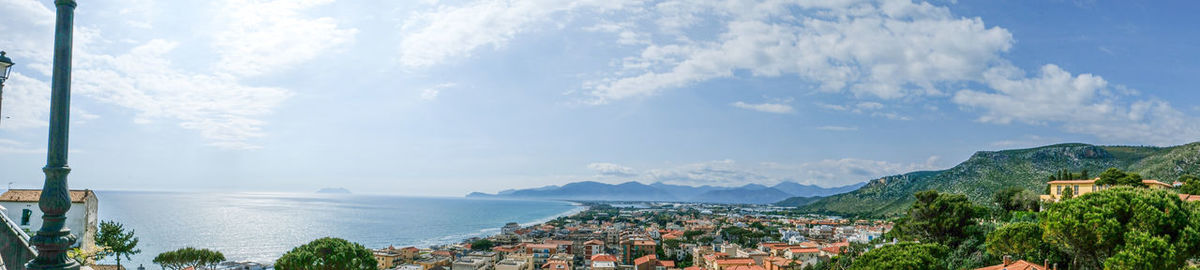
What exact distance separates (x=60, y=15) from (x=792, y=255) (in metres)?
46.8

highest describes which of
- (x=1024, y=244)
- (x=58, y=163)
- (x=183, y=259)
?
(x=58, y=163)

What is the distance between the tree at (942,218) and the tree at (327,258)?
25815mm

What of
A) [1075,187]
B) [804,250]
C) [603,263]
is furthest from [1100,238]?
[603,263]

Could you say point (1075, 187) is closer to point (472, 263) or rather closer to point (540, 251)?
point (472, 263)

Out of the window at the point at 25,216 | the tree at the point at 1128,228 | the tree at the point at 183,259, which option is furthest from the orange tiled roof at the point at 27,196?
the tree at the point at 1128,228

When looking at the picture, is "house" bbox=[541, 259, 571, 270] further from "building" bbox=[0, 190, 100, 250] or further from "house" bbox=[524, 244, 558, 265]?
"building" bbox=[0, 190, 100, 250]

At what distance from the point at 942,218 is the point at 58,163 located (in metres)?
32.1

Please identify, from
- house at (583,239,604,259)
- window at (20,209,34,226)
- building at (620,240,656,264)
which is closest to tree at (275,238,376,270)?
window at (20,209,34,226)

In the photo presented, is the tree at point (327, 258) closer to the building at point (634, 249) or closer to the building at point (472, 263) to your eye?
the building at point (472, 263)

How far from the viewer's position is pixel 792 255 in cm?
4603

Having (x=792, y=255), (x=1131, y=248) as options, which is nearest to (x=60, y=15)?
(x=1131, y=248)

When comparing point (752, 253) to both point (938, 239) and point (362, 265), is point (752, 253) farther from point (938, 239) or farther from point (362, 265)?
point (362, 265)

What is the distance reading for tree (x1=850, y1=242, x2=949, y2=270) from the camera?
19.3 metres

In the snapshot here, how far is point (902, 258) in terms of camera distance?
773 inches
